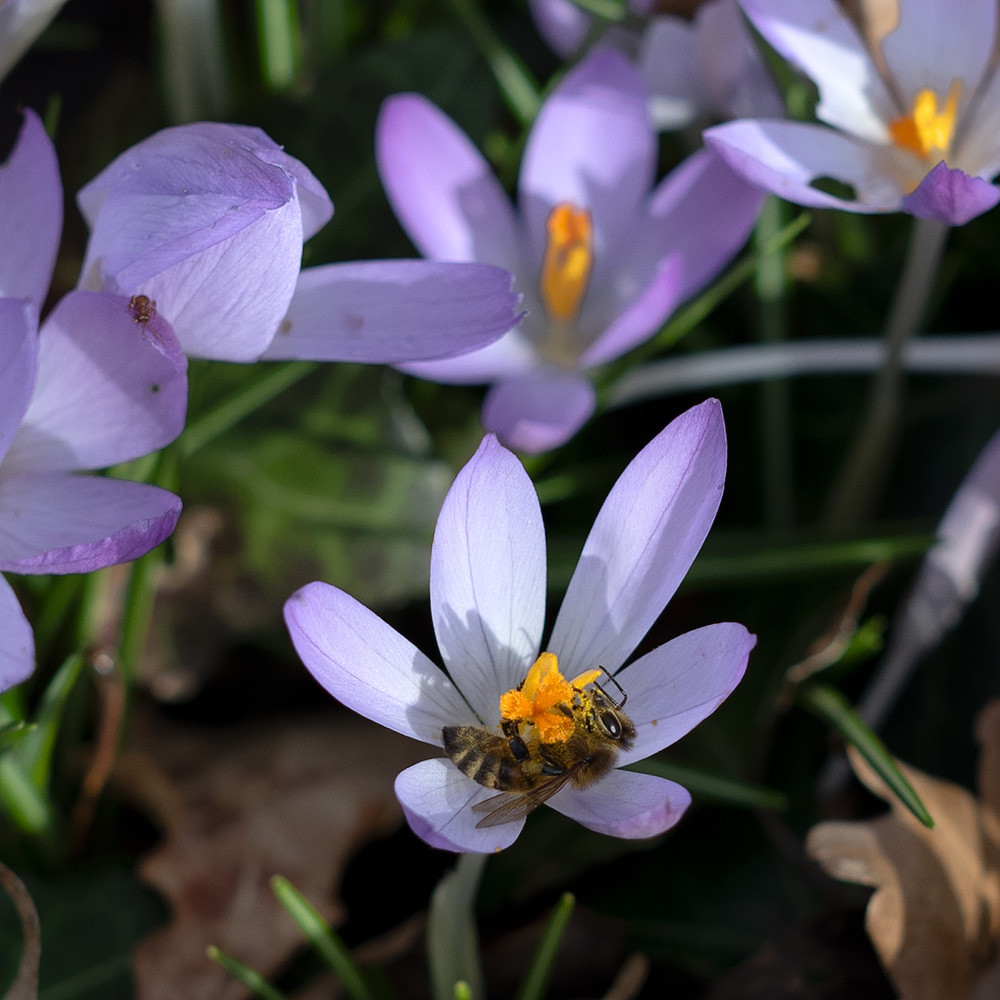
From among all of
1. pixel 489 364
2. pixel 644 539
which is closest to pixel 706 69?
pixel 489 364

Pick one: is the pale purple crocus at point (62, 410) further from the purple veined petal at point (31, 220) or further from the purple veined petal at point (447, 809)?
the purple veined petal at point (447, 809)

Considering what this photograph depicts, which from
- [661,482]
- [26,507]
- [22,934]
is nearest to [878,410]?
[661,482]

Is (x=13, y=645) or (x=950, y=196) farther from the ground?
(x=950, y=196)

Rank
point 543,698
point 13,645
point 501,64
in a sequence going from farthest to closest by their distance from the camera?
1. point 501,64
2. point 543,698
3. point 13,645

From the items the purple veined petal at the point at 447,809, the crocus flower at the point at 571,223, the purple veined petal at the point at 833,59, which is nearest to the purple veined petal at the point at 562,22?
the crocus flower at the point at 571,223

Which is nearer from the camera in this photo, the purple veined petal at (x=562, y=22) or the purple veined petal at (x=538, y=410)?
the purple veined petal at (x=538, y=410)

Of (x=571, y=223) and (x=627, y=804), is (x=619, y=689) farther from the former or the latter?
(x=571, y=223)

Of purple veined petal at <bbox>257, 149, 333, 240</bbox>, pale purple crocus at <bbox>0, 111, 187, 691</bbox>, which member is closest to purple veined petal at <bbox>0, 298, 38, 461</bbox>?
pale purple crocus at <bbox>0, 111, 187, 691</bbox>
